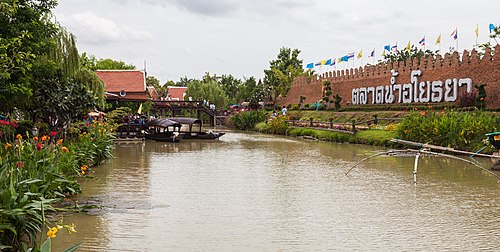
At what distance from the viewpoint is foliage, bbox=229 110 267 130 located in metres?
46.0

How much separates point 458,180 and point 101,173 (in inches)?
325

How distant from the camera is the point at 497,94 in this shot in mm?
26719

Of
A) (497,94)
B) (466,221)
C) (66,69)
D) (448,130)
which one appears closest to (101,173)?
(66,69)

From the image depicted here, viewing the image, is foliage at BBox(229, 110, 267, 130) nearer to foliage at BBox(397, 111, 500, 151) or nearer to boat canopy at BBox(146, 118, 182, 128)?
boat canopy at BBox(146, 118, 182, 128)

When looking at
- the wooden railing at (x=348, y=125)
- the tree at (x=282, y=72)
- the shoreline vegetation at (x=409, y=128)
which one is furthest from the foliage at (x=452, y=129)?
the tree at (x=282, y=72)

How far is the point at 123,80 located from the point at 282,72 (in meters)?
23.6

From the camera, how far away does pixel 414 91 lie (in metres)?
32.0

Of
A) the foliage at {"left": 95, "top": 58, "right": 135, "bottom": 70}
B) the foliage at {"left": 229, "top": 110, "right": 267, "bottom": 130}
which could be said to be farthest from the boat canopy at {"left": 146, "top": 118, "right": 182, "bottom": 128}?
the foliage at {"left": 95, "top": 58, "right": 135, "bottom": 70}

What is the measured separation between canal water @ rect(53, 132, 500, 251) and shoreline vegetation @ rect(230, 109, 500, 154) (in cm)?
344

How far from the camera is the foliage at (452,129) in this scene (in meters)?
18.4

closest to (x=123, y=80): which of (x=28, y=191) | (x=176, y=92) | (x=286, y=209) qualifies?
(x=286, y=209)

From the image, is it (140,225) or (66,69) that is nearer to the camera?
(140,225)

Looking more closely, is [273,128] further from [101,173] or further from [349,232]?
[349,232]

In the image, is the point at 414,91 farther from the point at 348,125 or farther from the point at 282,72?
the point at 282,72
